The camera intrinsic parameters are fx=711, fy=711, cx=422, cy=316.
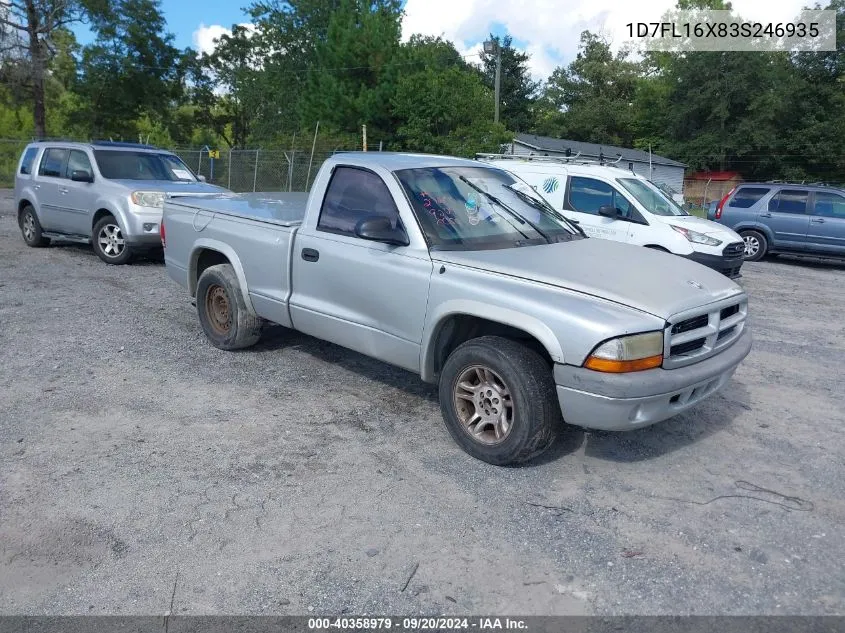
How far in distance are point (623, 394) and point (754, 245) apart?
12863 millimetres

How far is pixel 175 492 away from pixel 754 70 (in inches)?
1988

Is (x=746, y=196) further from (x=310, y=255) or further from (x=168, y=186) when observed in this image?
(x=310, y=255)

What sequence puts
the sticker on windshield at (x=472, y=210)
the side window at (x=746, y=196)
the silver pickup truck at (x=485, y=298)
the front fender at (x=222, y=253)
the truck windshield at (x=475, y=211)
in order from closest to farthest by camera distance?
the silver pickup truck at (x=485, y=298)
the truck windshield at (x=475, y=211)
the sticker on windshield at (x=472, y=210)
the front fender at (x=222, y=253)
the side window at (x=746, y=196)

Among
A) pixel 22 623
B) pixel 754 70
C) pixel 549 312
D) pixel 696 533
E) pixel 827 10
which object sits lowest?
pixel 22 623

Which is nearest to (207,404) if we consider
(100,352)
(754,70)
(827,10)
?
(100,352)

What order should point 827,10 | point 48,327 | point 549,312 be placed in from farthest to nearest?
point 827,10 → point 48,327 → point 549,312

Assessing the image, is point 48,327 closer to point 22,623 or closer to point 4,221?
point 22,623

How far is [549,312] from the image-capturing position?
3891 millimetres

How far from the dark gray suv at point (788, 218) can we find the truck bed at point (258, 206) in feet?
36.7

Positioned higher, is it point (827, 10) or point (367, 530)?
point (827, 10)

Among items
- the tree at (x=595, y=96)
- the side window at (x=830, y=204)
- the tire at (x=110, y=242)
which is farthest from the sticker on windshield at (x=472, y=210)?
the tree at (x=595, y=96)

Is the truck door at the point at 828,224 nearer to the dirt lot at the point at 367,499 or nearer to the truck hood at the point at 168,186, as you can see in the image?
the dirt lot at the point at 367,499

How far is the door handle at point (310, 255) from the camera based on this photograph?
17.2ft

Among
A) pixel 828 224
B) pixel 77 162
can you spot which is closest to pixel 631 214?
pixel 828 224
